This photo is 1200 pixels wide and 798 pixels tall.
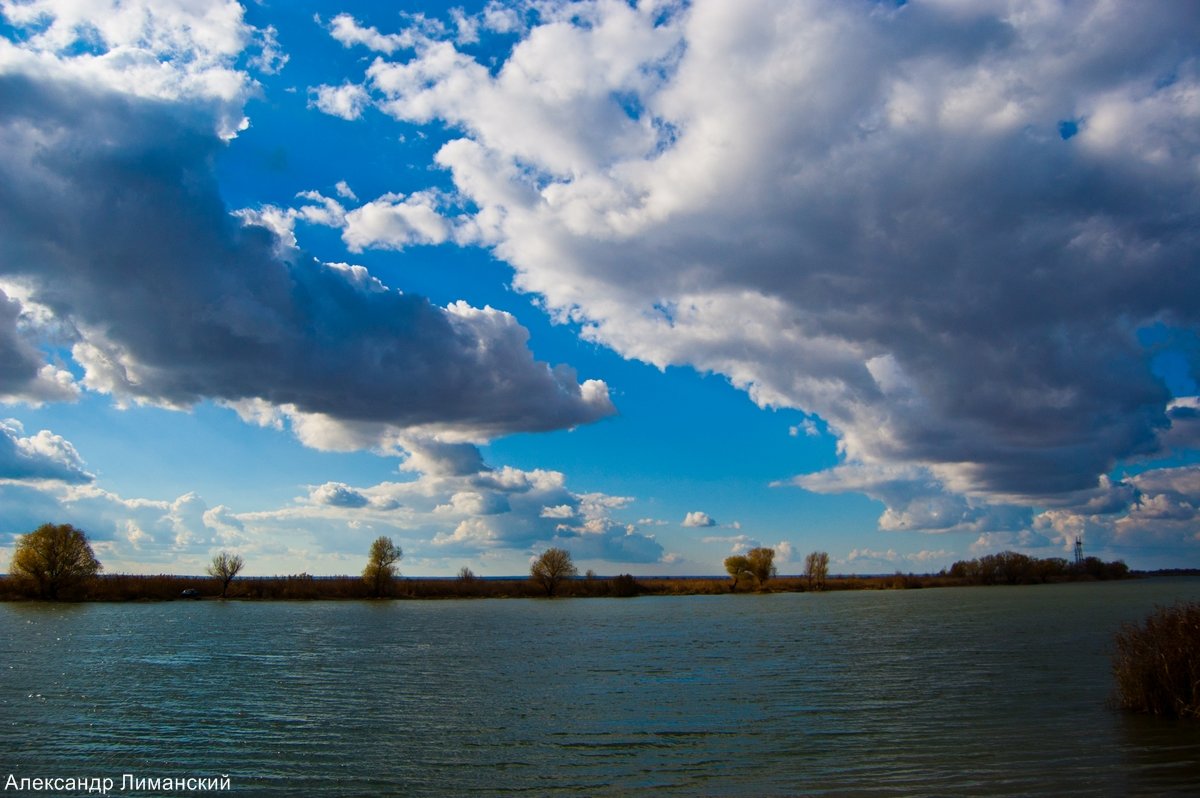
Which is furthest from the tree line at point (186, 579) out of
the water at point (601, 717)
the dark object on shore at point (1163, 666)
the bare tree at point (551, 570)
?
the dark object on shore at point (1163, 666)

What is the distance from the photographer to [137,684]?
38.8 meters

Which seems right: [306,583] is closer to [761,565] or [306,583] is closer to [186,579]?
[186,579]

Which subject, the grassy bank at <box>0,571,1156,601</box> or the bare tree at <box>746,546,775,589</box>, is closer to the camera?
the grassy bank at <box>0,571,1156,601</box>

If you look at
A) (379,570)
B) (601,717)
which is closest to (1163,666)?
(601,717)

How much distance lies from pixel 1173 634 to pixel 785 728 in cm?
1330

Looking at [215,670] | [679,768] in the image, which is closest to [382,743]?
[679,768]

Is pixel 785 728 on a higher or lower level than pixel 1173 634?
lower

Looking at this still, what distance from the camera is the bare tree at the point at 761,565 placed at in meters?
191

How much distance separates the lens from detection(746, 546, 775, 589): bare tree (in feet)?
626

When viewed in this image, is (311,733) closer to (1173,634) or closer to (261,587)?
(1173,634)

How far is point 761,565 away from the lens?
190625 mm

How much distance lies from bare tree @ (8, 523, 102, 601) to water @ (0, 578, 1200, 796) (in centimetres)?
8221

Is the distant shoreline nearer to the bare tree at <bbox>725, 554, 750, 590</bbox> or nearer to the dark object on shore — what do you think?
the bare tree at <bbox>725, 554, 750, 590</bbox>

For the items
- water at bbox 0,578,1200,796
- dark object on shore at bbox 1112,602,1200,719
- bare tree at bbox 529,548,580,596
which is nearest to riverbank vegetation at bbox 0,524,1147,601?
bare tree at bbox 529,548,580,596
